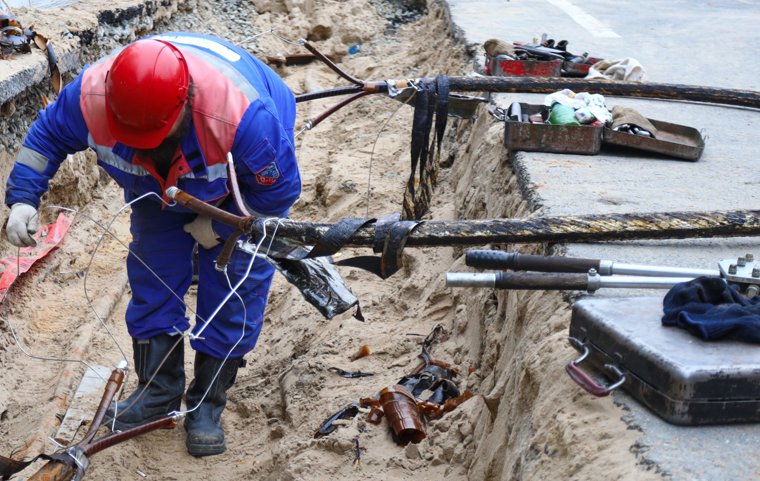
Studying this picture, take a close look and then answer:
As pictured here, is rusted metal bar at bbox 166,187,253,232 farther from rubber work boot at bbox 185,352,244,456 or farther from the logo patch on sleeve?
rubber work boot at bbox 185,352,244,456

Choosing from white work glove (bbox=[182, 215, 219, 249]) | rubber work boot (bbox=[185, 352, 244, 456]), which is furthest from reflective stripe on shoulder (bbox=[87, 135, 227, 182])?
rubber work boot (bbox=[185, 352, 244, 456])

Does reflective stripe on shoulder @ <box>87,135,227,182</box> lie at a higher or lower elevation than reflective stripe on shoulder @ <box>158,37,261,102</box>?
lower

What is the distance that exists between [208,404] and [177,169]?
127 cm

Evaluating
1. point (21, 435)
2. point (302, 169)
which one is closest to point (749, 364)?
point (21, 435)

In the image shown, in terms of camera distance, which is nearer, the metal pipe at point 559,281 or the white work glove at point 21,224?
the metal pipe at point 559,281

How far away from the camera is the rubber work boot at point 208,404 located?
160 inches

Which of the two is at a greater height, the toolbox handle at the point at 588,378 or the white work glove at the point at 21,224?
the toolbox handle at the point at 588,378

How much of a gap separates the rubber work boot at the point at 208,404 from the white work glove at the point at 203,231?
0.57 metres

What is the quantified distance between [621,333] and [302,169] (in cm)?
523

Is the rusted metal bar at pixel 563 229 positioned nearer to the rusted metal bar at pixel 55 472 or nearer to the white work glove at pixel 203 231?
the white work glove at pixel 203 231

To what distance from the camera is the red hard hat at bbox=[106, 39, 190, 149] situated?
326 cm

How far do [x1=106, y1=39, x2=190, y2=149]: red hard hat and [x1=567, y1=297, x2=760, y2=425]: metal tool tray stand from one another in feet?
5.85

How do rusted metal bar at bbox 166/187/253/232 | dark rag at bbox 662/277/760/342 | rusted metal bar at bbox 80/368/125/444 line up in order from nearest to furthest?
dark rag at bbox 662/277/760/342 → rusted metal bar at bbox 166/187/253/232 → rusted metal bar at bbox 80/368/125/444

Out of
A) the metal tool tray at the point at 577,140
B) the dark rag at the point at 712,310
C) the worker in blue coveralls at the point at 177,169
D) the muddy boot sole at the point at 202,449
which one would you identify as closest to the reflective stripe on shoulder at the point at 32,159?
the worker in blue coveralls at the point at 177,169
